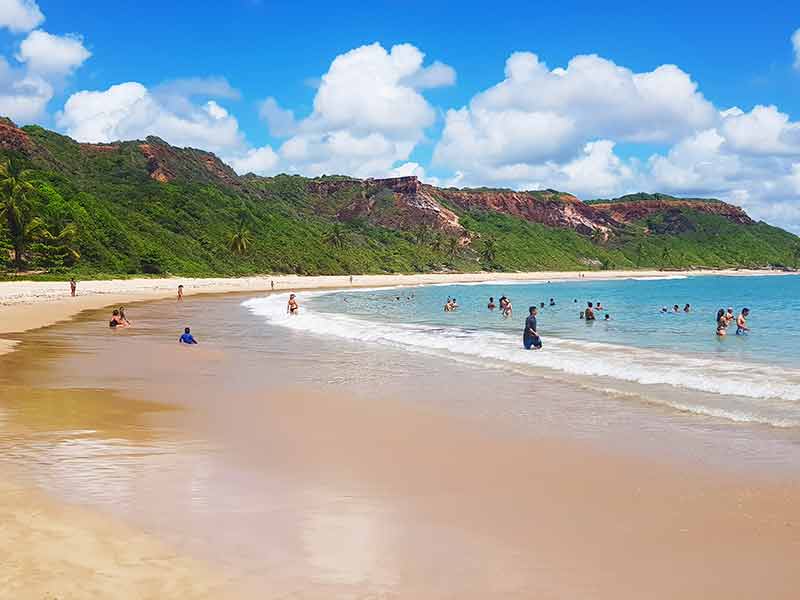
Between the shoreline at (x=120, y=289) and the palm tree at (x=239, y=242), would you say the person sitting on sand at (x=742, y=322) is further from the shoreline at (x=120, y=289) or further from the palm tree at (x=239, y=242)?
the palm tree at (x=239, y=242)

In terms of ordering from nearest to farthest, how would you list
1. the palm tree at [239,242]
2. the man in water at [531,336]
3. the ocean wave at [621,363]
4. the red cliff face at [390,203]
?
the ocean wave at [621,363]
the man in water at [531,336]
the palm tree at [239,242]
the red cliff face at [390,203]

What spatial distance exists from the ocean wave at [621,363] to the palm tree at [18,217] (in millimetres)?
40949

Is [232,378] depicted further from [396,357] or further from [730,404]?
[730,404]

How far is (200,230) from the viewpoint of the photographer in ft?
307

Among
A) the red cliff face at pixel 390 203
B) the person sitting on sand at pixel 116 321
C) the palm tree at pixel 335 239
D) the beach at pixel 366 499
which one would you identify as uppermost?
the red cliff face at pixel 390 203

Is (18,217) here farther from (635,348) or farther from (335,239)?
(335,239)

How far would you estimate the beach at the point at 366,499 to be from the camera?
5.31 meters

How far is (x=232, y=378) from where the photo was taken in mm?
16234

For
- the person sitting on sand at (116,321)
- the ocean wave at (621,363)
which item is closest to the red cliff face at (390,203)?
the ocean wave at (621,363)

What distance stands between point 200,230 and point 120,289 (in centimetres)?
3650

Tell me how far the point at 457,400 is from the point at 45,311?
97.4 feet

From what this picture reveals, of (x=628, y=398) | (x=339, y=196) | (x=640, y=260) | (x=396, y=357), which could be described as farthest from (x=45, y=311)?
(x=640, y=260)

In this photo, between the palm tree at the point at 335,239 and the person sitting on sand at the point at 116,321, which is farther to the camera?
the palm tree at the point at 335,239

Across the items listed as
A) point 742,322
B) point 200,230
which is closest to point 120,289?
point 200,230
